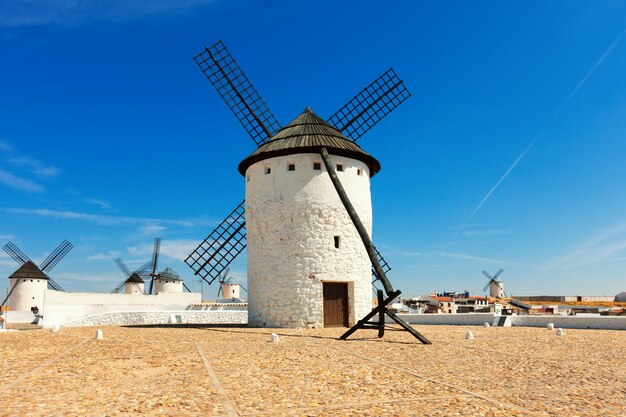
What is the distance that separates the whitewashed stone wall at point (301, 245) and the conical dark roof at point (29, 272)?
42.9 metres

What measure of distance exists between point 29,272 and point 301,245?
151ft

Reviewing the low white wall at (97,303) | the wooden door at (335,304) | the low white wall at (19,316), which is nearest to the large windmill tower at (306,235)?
the wooden door at (335,304)

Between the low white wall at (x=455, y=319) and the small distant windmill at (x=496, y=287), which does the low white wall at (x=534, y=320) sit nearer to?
the low white wall at (x=455, y=319)

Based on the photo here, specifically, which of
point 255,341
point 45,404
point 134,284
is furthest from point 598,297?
point 45,404

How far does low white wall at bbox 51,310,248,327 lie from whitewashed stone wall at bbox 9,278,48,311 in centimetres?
2542

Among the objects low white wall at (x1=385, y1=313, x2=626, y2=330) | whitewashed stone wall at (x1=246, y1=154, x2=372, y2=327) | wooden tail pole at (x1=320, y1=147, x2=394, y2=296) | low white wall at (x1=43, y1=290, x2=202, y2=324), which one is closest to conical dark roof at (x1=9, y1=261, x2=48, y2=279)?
low white wall at (x1=43, y1=290, x2=202, y2=324)

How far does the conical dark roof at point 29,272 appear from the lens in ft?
165

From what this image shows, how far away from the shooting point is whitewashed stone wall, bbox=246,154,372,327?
1825 cm

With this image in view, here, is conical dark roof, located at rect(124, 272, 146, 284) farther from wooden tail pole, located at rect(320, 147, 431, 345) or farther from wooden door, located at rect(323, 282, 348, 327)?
wooden tail pole, located at rect(320, 147, 431, 345)

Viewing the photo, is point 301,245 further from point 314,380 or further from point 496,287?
point 496,287

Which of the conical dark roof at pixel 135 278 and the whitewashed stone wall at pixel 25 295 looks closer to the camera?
the whitewashed stone wall at pixel 25 295


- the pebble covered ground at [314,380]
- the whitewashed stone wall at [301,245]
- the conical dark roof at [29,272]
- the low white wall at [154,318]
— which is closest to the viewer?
the pebble covered ground at [314,380]

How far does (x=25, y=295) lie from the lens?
1956 inches

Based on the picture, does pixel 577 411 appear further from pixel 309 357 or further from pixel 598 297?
pixel 598 297
